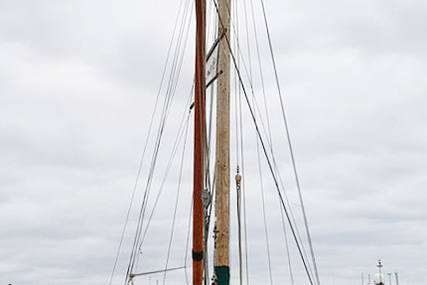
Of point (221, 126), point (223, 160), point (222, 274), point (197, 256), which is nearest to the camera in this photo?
point (197, 256)

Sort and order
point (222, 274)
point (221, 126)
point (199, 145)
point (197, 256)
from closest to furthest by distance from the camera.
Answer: point (197, 256) → point (199, 145) → point (222, 274) → point (221, 126)

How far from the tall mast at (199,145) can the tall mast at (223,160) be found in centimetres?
468

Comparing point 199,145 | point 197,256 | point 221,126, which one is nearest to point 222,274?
point 221,126

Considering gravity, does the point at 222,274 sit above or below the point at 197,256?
above

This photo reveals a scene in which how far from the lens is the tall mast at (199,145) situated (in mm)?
12445

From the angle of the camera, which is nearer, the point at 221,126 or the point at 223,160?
the point at 223,160

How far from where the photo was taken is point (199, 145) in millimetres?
12797

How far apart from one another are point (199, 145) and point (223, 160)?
6.71 metres

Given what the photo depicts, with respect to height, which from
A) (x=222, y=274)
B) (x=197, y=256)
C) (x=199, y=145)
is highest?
(x=199, y=145)

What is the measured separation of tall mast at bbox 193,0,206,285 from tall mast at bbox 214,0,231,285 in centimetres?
468

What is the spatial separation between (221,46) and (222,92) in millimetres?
1102

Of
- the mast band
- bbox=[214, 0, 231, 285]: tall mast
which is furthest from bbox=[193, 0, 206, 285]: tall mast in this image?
bbox=[214, 0, 231, 285]: tall mast

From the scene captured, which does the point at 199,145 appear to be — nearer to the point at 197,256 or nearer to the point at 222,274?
the point at 197,256

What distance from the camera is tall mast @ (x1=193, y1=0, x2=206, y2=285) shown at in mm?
12445
